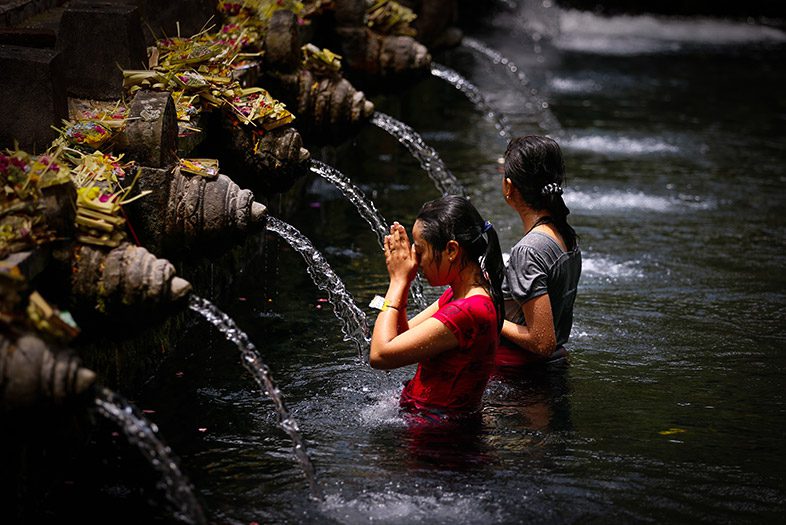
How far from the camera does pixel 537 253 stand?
4.77 m

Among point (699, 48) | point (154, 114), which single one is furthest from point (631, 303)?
point (699, 48)

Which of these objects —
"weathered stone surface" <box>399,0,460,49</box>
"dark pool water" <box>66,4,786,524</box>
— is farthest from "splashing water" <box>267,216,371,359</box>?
"weathered stone surface" <box>399,0,460,49</box>

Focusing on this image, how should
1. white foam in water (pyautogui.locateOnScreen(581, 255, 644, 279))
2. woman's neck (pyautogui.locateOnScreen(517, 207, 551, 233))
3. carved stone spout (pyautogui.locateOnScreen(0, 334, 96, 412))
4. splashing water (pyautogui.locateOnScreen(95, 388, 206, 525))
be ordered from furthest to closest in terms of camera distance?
white foam in water (pyautogui.locateOnScreen(581, 255, 644, 279)) < woman's neck (pyautogui.locateOnScreen(517, 207, 551, 233)) < splashing water (pyautogui.locateOnScreen(95, 388, 206, 525)) < carved stone spout (pyautogui.locateOnScreen(0, 334, 96, 412))

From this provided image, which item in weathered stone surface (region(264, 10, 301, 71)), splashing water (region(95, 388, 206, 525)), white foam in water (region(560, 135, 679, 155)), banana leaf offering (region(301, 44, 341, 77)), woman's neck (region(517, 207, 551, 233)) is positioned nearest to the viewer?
splashing water (region(95, 388, 206, 525))

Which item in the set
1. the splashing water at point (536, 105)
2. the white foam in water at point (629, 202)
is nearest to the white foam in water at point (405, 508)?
the white foam in water at point (629, 202)

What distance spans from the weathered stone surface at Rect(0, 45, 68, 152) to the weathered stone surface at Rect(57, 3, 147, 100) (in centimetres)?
57

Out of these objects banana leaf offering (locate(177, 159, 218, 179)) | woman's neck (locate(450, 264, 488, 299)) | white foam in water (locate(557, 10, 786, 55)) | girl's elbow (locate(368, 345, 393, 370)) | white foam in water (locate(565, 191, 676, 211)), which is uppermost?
banana leaf offering (locate(177, 159, 218, 179))

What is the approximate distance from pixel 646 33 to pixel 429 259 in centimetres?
1855

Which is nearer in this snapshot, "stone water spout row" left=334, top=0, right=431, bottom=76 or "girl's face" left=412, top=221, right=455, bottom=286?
"girl's face" left=412, top=221, right=455, bottom=286

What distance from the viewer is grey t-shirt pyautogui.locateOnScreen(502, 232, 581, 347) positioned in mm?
4727

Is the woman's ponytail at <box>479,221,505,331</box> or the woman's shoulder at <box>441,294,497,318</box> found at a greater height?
the woman's ponytail at <box>479,221,505,331</box>

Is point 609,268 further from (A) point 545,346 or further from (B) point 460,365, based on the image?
(B) point 460,365

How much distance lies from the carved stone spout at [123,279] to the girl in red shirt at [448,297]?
2.72 feet

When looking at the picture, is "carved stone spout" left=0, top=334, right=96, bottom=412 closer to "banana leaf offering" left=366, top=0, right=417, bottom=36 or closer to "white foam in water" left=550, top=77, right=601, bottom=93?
"banana leaf offering" left=366, top=0, right=417, bottom=36
